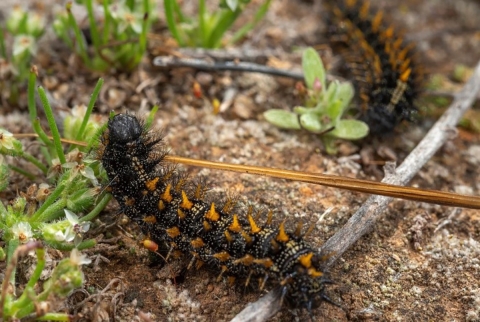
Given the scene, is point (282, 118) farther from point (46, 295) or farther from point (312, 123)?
point (46, 295)

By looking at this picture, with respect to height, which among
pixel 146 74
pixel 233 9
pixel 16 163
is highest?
pixel 233 9

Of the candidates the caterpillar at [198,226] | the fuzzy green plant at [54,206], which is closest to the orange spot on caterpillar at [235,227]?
the caterpillar at [198,226]

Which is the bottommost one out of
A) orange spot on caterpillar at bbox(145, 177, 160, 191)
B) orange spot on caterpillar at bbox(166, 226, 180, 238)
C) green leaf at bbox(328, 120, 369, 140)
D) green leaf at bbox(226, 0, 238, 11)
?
orange spot on caterpillar at bbox(166, 226, 180, 238)

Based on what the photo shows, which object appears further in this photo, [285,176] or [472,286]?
[285,176]

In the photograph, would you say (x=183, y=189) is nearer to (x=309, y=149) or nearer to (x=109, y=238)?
(x=109, y=238)

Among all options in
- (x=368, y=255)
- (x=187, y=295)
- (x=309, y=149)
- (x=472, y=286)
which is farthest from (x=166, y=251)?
(x=472, y=286)

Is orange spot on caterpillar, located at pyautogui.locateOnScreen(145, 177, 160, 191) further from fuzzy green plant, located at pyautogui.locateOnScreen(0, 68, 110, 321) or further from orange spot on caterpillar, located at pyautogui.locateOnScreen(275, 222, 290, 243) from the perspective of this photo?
orange spot on caterpillar, located at pyautogui.locateOnScreen(275, 222, 290, 243)

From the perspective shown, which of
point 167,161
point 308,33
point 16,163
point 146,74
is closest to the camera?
point 167,161

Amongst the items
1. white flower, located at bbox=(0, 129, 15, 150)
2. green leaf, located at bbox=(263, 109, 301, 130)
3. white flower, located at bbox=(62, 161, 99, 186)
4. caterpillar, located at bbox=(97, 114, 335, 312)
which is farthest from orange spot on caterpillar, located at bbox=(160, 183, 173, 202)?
green leaf, located at bbox=(263, 109, 301, 130)
